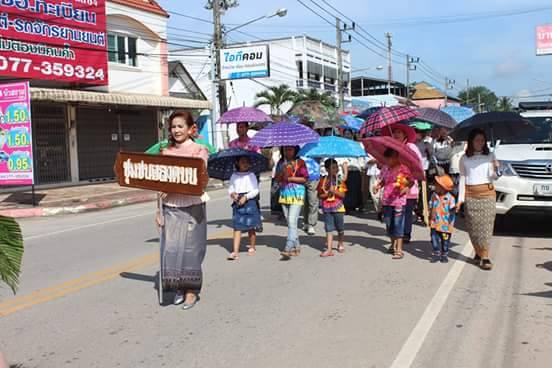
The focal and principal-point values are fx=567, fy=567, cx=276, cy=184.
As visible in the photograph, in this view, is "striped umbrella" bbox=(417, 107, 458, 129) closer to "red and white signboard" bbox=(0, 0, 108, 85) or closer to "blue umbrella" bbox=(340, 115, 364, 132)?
"blue umbrella" bbox=(340, 115, 364, 132)

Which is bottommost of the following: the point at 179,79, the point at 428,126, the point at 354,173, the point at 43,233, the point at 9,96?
the point at 43,233

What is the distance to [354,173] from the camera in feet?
38.1

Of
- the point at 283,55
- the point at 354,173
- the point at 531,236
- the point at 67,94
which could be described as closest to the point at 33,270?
the point at 354,173

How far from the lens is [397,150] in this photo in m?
7.05

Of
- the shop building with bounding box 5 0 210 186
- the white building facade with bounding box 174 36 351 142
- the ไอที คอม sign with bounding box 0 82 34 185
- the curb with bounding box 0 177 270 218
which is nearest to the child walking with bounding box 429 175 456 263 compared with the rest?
the curb with bounding box 0 177 270 218

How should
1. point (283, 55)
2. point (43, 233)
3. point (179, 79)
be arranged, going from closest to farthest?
1. point (43, 233)
2. point (179, 79)
3. point (283, 55)

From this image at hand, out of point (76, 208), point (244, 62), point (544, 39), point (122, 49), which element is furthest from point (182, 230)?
point (544, 39)

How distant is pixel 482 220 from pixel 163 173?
3.94 metres

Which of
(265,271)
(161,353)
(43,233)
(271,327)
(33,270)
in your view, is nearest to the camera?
(161,353)

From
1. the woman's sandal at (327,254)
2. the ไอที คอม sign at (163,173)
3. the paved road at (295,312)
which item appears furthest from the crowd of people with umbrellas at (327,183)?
the paved road at (295,312)

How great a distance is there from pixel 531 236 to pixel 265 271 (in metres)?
4.60

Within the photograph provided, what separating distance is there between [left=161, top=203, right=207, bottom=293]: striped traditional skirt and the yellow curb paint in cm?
148

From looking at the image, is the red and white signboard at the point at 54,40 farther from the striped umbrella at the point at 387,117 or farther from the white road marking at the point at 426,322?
the white road marking at the point at 426,322

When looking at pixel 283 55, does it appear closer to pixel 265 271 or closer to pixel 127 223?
pixel 127 223
